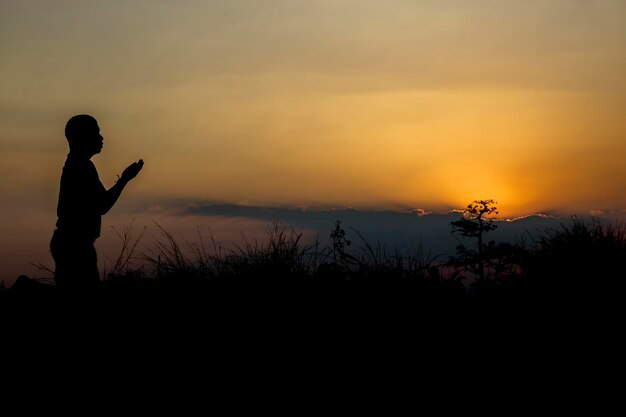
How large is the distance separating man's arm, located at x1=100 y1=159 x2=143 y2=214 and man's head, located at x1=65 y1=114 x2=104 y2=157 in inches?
18.8

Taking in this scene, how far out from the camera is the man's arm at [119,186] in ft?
25.5

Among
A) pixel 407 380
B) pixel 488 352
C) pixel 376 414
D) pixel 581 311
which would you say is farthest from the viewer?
pixel 581 311

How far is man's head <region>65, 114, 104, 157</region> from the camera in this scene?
7836 mm

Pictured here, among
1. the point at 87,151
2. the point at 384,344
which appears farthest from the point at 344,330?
the point at 87,151

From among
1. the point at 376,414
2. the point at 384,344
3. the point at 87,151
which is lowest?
the point at 376,414

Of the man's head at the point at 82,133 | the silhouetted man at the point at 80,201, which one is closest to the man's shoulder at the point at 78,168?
the silhouetted man at the point at 80,201

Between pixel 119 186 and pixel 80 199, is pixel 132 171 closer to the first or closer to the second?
pixel 119 186

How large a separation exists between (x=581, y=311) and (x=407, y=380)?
8.42 feet

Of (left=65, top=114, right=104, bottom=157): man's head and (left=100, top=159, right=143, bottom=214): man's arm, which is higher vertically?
(left=65, top=114, right=104, bottom=157): man's head

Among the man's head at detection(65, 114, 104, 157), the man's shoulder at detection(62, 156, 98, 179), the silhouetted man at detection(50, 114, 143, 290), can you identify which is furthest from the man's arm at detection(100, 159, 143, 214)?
the man's head at detection(65, 114, 104, 157)

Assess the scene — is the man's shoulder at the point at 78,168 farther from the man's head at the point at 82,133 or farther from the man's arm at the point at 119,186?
the man's arm at the point at 119,186

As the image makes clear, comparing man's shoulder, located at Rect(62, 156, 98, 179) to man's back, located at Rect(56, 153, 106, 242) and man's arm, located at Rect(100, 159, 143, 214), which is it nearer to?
man's back, located at Rect(56, 153, 106, 242)

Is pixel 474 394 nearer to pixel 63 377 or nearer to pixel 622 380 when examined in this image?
pixel 622 380

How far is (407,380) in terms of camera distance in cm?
693
